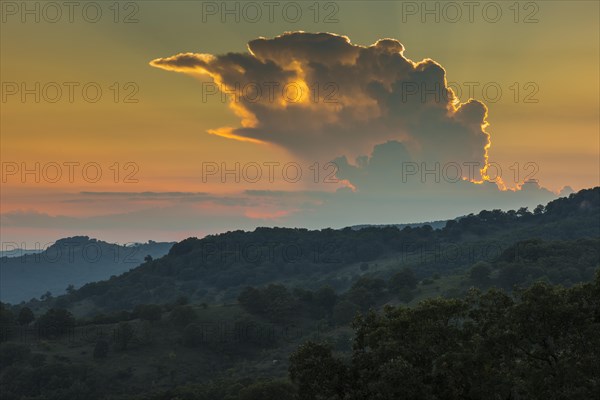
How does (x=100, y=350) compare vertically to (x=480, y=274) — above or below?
below

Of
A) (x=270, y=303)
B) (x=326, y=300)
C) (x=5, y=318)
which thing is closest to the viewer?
(x=5, y=318)

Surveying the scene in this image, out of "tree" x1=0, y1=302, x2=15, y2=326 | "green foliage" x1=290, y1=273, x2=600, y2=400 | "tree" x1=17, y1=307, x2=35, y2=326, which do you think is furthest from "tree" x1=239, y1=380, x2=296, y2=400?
"tree" x1=17, y1=307, x2=35, y2=326

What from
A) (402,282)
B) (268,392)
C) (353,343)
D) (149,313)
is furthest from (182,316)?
(353,343)

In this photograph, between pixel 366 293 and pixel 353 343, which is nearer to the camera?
pixel 353 343

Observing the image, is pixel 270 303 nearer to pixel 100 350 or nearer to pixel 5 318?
pixel 100 350

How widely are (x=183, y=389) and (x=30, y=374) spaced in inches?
1809

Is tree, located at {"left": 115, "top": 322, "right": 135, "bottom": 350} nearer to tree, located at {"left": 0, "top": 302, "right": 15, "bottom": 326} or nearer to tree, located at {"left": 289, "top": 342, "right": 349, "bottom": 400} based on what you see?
tree, located at {"left": 0, "top": 302, "right": 15, "bottom": 326}

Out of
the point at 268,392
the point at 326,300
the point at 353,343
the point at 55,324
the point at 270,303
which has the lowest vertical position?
the point at 268,392

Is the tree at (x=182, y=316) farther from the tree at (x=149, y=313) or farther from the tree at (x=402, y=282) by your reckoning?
the tree at (x=402, y=282)

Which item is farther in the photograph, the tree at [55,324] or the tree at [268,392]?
the tree at [55,324]

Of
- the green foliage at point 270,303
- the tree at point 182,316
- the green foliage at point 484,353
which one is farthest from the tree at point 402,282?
the green foliage at point 484,353

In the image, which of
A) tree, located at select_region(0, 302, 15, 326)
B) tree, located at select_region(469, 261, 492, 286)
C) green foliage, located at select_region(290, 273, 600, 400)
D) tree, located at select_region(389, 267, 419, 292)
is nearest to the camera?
green foliage, located at select_region(290, 273, 600, 400)

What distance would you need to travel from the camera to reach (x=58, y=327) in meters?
155

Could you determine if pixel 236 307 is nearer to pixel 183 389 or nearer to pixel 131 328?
pixel 131 328
